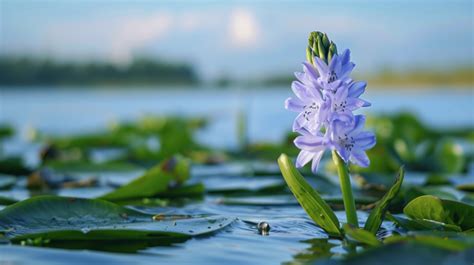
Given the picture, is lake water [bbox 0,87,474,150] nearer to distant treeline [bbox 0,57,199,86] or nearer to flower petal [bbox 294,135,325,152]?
distant treeline [bbox 0,57,199,86]

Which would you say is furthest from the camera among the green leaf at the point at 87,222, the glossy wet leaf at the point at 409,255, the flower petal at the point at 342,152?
the green leaf at the point at 87,222

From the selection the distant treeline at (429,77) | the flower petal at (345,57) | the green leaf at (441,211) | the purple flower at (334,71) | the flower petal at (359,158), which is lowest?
the green leaf at (441,211)

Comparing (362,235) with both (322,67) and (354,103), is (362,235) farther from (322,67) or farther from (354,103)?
(322,67)

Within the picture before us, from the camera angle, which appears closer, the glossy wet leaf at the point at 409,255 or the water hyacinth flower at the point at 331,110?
the glossy wet leaf at the point at 409,255

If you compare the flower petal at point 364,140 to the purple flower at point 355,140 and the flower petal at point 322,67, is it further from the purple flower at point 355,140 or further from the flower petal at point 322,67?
the flower petal at point 322,67

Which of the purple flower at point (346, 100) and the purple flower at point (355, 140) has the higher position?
the purple flower at point (346, 100)

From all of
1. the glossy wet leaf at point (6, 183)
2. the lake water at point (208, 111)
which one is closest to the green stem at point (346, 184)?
the glossy wet leaf at point (6, 183)

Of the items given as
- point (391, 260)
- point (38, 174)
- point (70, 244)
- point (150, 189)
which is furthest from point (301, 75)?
point (38, 174)

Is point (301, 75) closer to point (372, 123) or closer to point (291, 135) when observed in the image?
point (291, 135)
